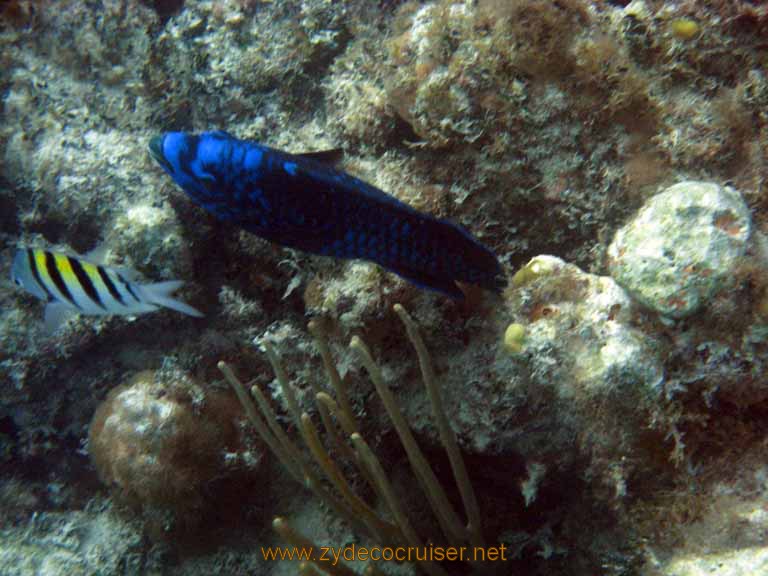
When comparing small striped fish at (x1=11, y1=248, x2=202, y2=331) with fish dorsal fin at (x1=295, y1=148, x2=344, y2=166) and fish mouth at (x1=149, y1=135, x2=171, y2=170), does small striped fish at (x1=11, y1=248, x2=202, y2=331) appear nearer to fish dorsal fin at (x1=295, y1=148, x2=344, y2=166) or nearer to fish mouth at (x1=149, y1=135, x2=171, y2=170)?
fish mouth at (x1=149, y1=135, x2=171, y2=170)

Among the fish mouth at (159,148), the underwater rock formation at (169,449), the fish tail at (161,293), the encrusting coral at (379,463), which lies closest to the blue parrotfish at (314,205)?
the fish mouth at (159,148)

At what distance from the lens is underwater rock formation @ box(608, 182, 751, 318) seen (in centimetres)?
224

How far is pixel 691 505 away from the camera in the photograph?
2314 mm

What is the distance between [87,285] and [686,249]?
2.96 m

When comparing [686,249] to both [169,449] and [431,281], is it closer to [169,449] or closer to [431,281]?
[431,281]

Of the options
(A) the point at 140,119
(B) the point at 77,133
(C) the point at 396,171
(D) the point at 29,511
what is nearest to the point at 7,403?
(D) the point at 29,511

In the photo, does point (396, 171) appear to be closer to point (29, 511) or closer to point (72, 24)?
point (72, 24)

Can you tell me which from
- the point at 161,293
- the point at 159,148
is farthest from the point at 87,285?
the point at 159,148

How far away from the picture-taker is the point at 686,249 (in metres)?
2.29

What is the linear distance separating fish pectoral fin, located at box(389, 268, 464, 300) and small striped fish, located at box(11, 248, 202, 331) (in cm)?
110

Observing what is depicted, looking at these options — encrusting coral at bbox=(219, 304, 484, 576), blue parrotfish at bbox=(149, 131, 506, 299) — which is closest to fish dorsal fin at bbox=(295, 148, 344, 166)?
blue parrotfish at bbox=(149, 131, 506, 299)

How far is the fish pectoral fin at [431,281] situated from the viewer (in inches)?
89.0

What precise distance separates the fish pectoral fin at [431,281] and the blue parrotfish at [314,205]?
A: 16 mm

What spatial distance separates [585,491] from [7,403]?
5250 mm
